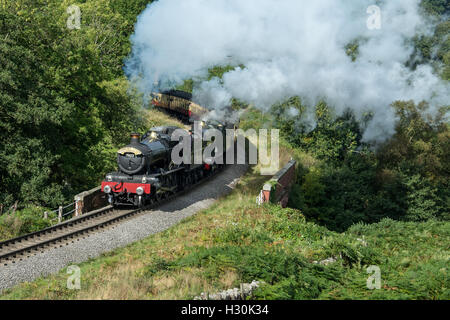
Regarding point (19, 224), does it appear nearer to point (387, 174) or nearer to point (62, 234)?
point (62, 234)

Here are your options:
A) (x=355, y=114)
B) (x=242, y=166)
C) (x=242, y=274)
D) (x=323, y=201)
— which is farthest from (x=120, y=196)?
(x=355, y=114)

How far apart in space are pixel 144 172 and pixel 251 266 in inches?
381

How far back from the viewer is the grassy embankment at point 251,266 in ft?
26.4

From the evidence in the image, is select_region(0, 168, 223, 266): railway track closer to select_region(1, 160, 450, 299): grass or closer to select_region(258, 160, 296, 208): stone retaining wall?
select_region(1, 160, 450, 299): grass

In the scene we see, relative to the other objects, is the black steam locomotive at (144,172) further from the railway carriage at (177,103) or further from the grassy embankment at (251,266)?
the railway carriage at (177,103)

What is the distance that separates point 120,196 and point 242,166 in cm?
1346

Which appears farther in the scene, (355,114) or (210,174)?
(355,114)

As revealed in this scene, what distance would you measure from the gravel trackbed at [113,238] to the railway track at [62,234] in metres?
0.37

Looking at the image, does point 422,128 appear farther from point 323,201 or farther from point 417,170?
point 323,201

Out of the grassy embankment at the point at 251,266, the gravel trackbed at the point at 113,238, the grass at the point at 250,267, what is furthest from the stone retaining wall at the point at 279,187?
the gravel trackbed at the point at 113,238

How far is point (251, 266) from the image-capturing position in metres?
9.00

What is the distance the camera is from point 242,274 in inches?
342

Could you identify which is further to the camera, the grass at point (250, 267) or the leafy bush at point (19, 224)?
the leafy bush at point (19, 224)

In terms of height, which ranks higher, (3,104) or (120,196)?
(3,104)
